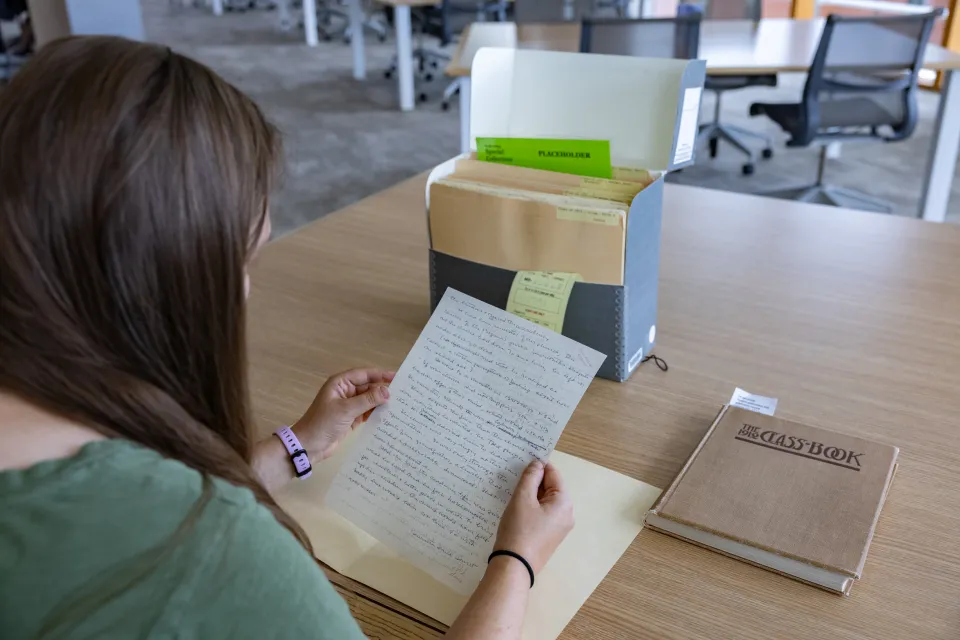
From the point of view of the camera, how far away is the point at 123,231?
51 cm

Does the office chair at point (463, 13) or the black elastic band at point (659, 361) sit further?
the office chair at point (463, 13)

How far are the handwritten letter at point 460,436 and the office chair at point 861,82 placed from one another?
2.72m

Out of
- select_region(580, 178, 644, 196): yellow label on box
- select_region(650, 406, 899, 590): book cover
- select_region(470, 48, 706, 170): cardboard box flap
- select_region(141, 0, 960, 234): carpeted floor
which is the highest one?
select_region(470, 48, 706, 170): cardboard box flap

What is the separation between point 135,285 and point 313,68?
6630 millimetres

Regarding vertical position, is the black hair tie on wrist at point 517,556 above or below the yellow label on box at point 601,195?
below

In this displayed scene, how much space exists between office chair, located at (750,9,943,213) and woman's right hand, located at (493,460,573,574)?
2826 mm

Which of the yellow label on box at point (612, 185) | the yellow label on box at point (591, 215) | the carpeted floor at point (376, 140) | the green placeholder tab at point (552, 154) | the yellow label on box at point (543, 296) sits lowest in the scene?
the carpeted floor at point (376, 140)

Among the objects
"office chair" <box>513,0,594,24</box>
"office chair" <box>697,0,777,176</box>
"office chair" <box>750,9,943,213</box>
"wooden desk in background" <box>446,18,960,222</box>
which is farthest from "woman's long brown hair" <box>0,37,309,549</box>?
"office chair" <box>513,0,594,24</box>

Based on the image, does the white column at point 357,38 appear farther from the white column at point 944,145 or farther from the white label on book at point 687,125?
the white label on book at point 687,125

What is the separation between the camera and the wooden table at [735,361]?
719mm

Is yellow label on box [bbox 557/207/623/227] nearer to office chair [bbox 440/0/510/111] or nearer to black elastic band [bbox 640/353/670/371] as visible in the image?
black elastic band [bbox 640/353/670/371]

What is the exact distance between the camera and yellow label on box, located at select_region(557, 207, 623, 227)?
961mm

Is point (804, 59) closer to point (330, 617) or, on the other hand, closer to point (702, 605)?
point (702, 605)

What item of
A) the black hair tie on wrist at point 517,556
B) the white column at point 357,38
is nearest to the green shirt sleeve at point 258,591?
the black hair tie on wrist at point 517,556
